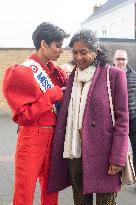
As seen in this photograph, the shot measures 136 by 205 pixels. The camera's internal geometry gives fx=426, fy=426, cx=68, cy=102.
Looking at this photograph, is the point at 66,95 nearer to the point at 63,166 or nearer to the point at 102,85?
the point at 102,85

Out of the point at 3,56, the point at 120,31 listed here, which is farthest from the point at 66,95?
the point at 120,31

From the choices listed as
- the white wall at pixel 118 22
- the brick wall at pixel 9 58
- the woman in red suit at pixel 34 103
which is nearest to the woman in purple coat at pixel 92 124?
the woman in red suit at pixel 34 103

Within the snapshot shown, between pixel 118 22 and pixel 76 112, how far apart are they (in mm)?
36878

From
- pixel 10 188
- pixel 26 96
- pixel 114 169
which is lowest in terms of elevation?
pixel 10 188

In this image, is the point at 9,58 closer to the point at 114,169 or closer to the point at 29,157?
the point at 29,157

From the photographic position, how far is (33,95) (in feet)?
10.7

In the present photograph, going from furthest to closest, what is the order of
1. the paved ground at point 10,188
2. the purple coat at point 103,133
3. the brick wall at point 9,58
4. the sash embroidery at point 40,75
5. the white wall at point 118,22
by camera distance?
the white wall at point 118,22 < the brick wall at point 9,58 < the paved ground at point 10,188 < the sash embroidery at point 40,75 < the purple coat at point 103,133

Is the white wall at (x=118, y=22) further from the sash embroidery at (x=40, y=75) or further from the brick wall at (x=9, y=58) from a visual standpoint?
the sash embroidery at (x=40, y=75)

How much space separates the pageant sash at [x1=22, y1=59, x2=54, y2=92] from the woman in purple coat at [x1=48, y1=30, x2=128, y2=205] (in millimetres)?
171

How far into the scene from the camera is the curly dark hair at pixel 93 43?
3270 millimetres

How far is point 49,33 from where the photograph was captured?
3.36 meters

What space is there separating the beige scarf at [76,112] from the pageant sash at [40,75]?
0.22 meters

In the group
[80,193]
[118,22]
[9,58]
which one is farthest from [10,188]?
[118,22]

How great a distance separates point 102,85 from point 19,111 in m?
0.66
